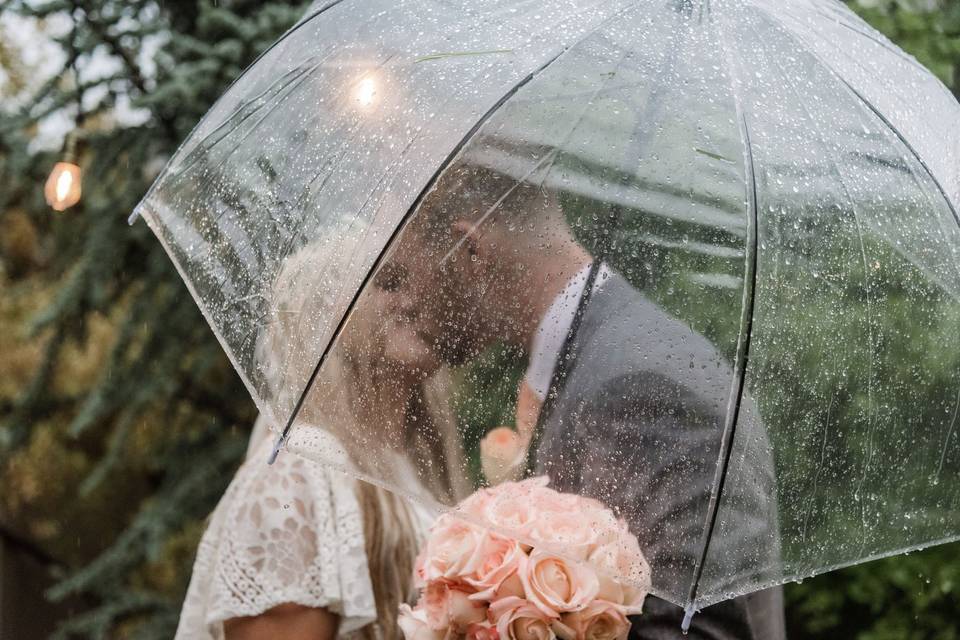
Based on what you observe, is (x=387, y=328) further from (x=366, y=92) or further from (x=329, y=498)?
(x=329, y=498)

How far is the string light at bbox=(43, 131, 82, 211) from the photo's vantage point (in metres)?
4.46

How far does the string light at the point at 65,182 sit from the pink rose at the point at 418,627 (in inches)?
126

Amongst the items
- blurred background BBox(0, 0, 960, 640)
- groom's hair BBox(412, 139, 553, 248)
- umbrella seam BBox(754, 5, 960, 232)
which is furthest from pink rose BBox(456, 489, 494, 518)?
blurred background BBox(0, 0, 960, 640)

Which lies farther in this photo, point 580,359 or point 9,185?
point 9,185

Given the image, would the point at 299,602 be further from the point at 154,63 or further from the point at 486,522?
the point at 154,63

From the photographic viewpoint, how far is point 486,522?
1.67 meters

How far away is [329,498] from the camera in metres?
2.38

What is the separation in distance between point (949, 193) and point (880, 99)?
0.20 m

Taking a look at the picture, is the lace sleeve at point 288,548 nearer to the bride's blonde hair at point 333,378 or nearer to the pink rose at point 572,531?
the bride's blonde hair at point 333,378

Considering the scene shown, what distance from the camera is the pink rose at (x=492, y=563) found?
1656 millimetres

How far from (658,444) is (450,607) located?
0.38 metres

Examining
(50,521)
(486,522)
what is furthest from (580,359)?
(50,521)

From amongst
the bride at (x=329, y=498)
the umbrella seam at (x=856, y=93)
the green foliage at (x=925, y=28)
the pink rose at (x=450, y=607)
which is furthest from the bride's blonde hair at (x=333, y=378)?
the green foliage at (x=925, y=28)

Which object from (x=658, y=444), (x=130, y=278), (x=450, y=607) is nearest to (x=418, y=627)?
(x=450, y=607)
